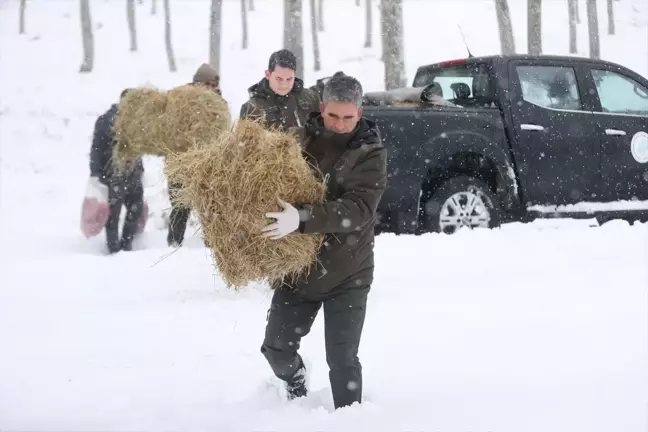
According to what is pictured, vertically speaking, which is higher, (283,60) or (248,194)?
(283,60)

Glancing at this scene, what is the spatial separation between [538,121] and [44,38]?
1485 inches

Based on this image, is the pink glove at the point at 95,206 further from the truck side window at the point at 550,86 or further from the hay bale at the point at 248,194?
the hay bale at the point at 248,194

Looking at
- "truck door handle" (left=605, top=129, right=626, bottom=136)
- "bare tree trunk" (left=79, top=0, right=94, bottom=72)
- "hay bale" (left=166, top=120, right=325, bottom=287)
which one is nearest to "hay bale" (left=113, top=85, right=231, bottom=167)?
"hay bale" (left=166, top=120, right=325, bottom=287)

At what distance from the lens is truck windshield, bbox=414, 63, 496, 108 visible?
7.70 metres

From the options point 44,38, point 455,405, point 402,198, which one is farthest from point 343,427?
point 44,38

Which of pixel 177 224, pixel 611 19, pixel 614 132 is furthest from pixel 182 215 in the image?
pixel 611 19

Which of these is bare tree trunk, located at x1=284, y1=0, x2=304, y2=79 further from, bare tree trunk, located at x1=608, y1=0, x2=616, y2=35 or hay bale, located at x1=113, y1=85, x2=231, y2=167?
bare tree trunk, located at x1=608, y1=0, x2=616, y2=35

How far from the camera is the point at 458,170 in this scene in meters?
7.54

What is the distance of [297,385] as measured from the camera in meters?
3.83

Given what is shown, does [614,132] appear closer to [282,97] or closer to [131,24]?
[282,97]

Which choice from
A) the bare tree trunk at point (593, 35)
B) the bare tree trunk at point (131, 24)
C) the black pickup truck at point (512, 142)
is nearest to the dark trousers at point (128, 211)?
the black pickup truck at point (512, 142)

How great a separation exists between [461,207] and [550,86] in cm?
168

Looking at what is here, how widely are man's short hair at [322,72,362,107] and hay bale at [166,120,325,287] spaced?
0.85ft

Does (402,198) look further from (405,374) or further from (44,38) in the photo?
(44,38)
